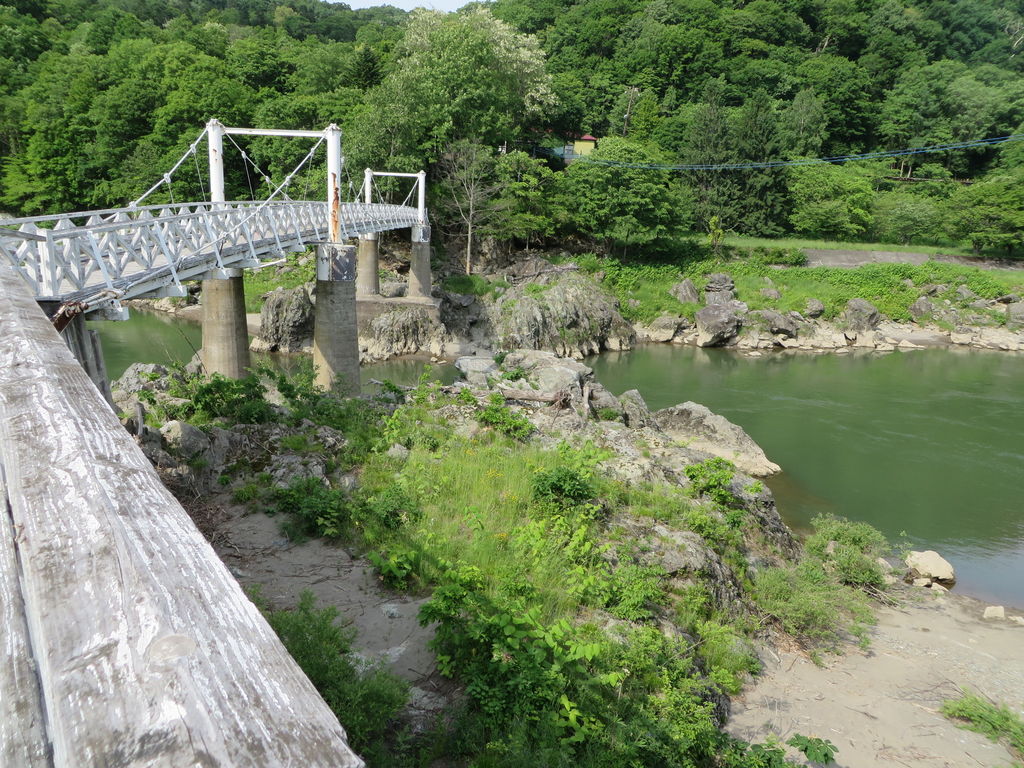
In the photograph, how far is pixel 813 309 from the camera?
2819cm

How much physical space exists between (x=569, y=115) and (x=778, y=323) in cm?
2249

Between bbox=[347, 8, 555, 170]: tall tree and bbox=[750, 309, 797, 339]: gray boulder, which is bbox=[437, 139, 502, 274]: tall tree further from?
bbox=[750, 309, 797, 339]: gray boulder

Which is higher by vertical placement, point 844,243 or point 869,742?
point 844,243

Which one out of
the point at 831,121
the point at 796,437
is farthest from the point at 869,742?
the point at 831,121

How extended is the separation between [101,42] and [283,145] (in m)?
25.6

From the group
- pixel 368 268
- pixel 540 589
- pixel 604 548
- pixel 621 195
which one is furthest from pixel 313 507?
pixel 621 195

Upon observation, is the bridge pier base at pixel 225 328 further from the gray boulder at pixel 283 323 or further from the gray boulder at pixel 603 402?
the gray boulder at pixel 283 323

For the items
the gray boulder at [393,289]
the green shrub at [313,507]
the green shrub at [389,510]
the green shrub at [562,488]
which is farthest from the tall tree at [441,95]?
the green shrub at [389,510]

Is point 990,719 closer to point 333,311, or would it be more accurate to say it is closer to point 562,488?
point 562,488

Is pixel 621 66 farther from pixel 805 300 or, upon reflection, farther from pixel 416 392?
pixel 416 392

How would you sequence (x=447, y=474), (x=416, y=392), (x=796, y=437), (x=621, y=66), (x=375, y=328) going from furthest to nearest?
(x=621, y=66), (x=375, y=328), (x=796, y=437), (x=416, y=392), (x=447, y=474)

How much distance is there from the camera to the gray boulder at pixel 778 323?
87.8ft

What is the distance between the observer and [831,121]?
43969mm

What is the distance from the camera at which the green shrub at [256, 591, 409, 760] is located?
10.7ft
